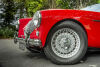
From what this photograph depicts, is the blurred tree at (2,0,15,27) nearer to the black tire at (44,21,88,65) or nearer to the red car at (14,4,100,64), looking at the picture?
the red car at (14,4,100,64)

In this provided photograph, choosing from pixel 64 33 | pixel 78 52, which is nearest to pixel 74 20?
pixel 64 33

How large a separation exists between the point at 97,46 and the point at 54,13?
116 cm

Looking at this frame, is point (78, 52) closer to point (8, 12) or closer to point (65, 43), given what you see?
point (65, 43)

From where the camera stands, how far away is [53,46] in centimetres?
366

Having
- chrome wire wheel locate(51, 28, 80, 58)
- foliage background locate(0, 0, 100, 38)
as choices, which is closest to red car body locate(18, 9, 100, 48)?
chrome wire wheel locate(51, 28, 80, 58)

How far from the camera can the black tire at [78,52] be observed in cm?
358

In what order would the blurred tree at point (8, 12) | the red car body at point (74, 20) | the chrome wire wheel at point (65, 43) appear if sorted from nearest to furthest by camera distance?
the red car body at point (74, 20)
the chrome wire wheel at point (65, 43)
the blurred tree at point (8, 12)

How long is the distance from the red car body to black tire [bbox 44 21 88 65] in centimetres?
8

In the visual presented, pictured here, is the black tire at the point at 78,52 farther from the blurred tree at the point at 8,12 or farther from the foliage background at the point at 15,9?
the blurred tree at the point at 8,12

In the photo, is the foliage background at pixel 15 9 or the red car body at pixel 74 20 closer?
the red car body at pixel 74 20

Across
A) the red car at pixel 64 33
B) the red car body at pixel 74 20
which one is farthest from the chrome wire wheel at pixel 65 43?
the red car body at pixel 74 20

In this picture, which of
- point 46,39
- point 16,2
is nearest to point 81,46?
point 46,39

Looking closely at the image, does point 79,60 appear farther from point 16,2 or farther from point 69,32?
point 16,2

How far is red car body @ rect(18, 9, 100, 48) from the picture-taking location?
3.52 meters
